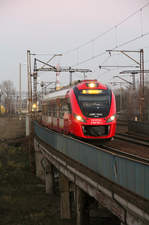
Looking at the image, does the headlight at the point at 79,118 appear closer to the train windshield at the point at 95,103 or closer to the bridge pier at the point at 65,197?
the train windshield at the point at 95,103

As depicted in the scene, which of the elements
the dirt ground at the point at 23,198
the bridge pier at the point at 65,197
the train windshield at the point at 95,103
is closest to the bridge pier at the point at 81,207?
the bridge pier at the point at 65,197

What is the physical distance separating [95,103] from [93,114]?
2.25 ft

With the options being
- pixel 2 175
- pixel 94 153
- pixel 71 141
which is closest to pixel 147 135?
pixel 71 141

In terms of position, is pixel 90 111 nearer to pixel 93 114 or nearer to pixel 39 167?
pixel 93 114

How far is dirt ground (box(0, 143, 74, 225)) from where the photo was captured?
57.6ft

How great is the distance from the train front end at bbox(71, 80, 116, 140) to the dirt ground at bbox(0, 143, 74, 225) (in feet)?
17.1

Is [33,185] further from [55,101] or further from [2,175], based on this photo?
[55,101]

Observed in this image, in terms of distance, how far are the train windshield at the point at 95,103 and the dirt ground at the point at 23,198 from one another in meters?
6.11

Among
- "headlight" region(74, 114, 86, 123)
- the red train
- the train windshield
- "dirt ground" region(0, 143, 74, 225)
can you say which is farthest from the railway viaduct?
"dirt ground" region(0, 143, 74, 225)

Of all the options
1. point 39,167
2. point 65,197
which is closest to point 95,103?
point 65,197

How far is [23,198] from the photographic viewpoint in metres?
21.7

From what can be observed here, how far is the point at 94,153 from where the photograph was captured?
1008 cm

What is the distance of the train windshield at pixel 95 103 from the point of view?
1470 cm

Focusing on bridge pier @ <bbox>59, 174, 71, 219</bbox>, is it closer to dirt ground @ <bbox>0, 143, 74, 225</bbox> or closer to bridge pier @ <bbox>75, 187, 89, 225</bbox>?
dirt ground @ <bbox>0, 143, 74, 225</bbox>
